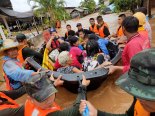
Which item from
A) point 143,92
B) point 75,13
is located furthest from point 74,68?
point 75,13

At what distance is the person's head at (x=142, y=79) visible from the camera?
1166mm

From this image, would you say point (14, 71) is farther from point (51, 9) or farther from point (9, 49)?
point (51, 9)

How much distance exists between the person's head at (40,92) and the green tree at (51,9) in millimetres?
18373

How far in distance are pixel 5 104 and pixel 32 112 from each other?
1.90ft

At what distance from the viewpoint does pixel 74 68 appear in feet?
15.1

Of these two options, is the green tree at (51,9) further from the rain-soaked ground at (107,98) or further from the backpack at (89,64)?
the backpack at (89,64)

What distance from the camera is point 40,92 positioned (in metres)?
1.97

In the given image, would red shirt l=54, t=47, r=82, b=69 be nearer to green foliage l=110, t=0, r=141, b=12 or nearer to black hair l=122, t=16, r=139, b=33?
black hair l=122, t=16, r=139, b=33

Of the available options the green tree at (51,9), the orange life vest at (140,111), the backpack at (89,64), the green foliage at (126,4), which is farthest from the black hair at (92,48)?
the green tree at (51,9)

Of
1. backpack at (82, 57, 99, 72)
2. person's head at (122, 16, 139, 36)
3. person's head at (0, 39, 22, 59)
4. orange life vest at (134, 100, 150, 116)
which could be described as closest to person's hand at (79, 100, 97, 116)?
orange life vest at (134, 100, 150, 116)

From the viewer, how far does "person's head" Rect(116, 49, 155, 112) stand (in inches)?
45.9

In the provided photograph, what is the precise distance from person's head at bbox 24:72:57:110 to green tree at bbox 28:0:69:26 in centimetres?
1837

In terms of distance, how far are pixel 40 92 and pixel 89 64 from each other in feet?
9.46

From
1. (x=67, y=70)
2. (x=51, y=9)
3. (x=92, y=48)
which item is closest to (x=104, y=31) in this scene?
(x=92, y=48)
